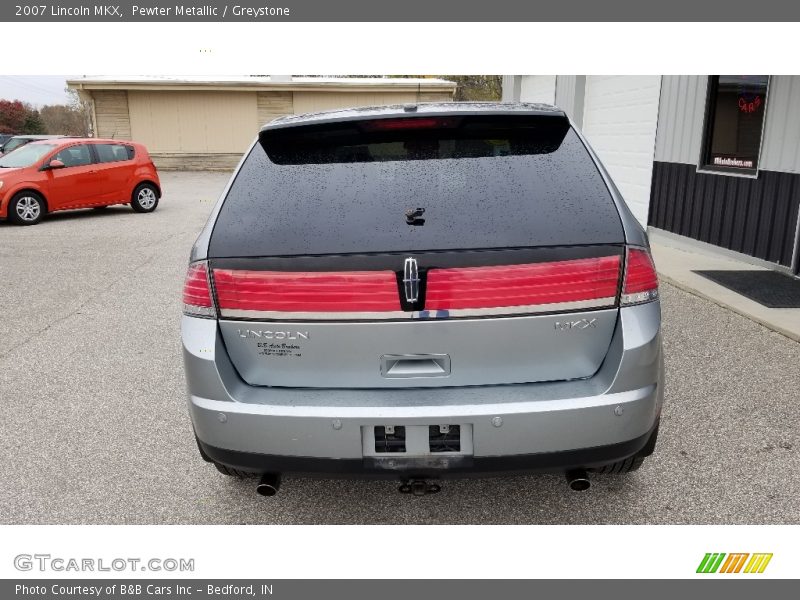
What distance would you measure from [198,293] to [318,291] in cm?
51

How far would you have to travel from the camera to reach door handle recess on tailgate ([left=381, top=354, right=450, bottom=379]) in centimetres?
251

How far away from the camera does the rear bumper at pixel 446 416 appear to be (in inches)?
95.9

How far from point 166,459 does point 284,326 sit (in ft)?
5.10

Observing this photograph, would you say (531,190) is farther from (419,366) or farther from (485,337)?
(419,366)

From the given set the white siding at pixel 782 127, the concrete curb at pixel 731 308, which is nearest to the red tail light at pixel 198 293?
the concrete curb at pixel 731 308

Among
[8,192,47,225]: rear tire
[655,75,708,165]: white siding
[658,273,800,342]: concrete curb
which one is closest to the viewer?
[658,273,800,342]: concrete curb

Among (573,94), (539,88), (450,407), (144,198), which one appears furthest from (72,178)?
(450,407)

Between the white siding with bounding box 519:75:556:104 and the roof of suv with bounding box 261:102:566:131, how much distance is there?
12.7 meters

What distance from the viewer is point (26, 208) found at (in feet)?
44.0

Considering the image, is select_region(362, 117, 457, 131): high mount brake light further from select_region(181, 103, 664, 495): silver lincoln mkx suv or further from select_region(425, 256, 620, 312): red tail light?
select_region(425, 256, 620, 312): red tail light

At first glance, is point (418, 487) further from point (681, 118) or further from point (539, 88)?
point (539, 88)

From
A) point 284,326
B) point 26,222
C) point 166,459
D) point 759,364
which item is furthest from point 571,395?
point 26,222

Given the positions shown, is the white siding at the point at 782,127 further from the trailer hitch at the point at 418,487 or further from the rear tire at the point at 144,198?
the rear tire at the point at 144,198

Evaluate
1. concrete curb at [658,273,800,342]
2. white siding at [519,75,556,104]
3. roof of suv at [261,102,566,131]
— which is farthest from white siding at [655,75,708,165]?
roof of suv at [261,102,566,131]
